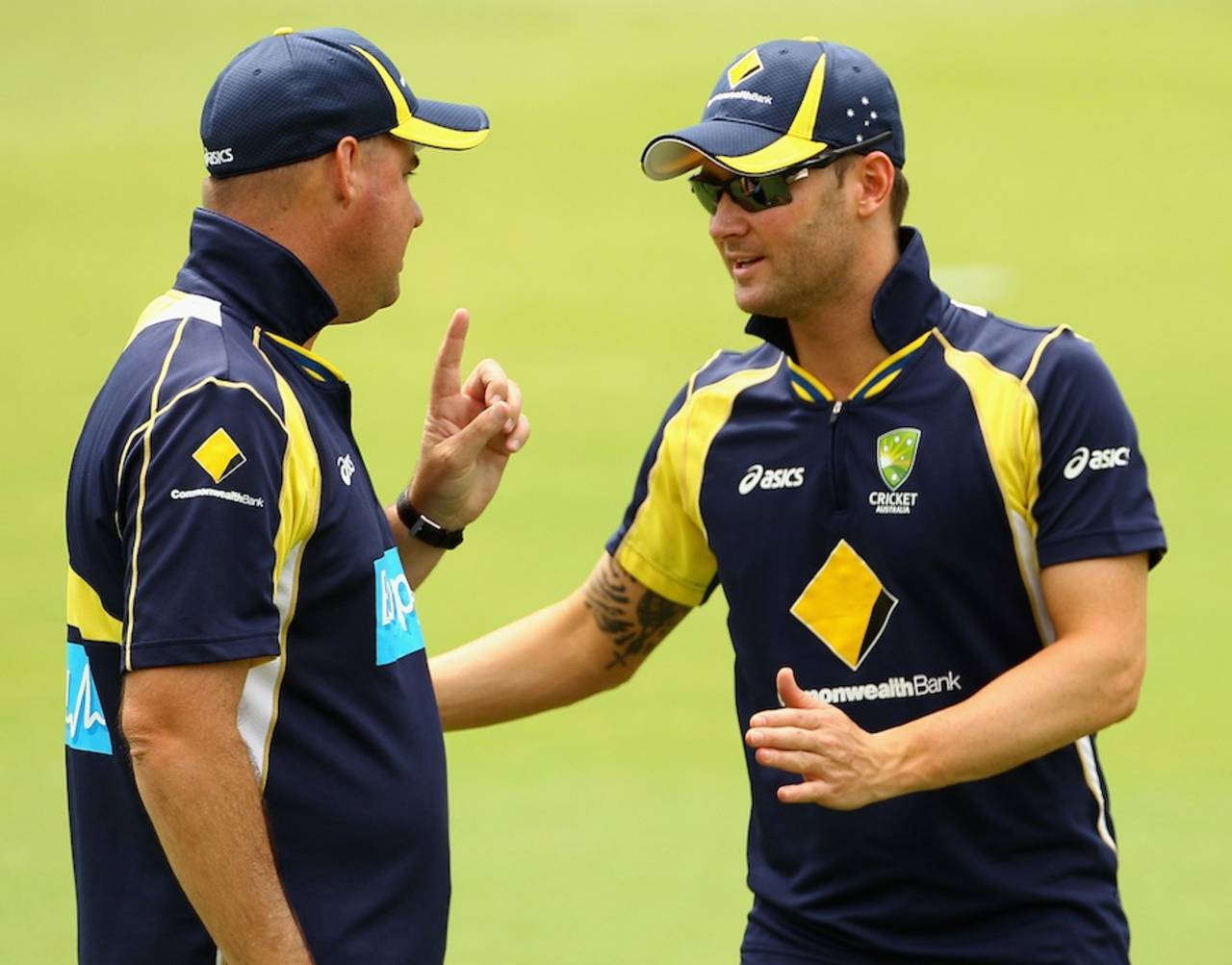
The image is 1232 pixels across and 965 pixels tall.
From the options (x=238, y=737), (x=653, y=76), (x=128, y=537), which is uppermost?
(x=653, y=76)

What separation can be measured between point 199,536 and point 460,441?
3.52ft

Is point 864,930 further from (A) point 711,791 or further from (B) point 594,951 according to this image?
(A) point 711,791

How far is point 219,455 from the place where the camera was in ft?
9.23

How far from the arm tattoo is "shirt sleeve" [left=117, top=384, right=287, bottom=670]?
4.58 ft

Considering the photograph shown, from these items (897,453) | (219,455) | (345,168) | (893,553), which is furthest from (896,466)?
(219,455)

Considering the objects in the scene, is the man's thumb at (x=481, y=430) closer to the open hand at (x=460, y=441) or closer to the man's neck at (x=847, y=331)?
the open hand at (x=460, y=441)

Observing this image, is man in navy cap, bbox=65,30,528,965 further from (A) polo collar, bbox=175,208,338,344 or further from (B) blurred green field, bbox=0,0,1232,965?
(B) blurred green field, bbox=0,0,1232,965

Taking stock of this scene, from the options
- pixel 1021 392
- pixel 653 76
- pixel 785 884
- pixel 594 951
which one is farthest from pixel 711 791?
pixel 653 76

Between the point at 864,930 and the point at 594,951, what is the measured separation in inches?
75.7

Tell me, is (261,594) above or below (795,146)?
below

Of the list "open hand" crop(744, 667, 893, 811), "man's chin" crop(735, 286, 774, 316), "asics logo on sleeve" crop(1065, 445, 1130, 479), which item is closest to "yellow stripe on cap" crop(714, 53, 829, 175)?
"man's chin" crop(735, 286, 774, 316)

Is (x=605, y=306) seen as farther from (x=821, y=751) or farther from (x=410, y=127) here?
(x=821, y=751)

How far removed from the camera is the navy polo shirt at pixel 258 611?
2.80 meters

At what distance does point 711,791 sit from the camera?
20.7 feet
